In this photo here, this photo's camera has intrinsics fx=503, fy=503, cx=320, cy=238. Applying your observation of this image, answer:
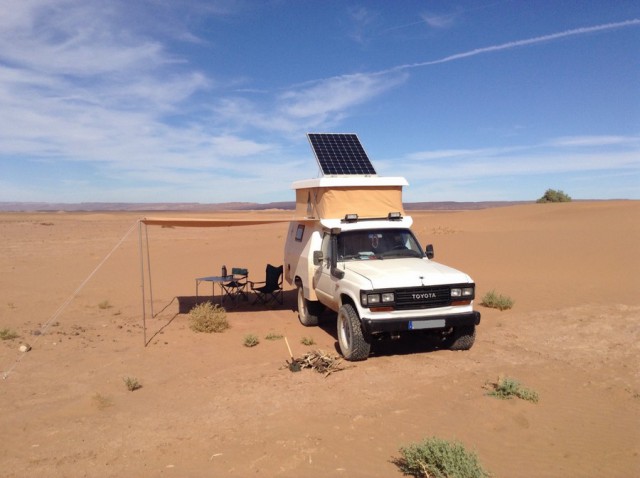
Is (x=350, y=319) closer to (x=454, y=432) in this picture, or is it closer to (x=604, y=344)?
(x=454, y=432)

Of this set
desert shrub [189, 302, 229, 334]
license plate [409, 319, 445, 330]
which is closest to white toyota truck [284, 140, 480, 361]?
license plate [409, 319, 445, 330]

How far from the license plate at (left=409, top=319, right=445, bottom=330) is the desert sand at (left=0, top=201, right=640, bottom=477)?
24.3 inches

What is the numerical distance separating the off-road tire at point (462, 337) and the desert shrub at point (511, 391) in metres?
1.67

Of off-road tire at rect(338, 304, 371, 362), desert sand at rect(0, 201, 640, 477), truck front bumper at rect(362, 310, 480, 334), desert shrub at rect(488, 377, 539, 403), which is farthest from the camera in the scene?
off-road tire at rect(338, 304, 371, 362)

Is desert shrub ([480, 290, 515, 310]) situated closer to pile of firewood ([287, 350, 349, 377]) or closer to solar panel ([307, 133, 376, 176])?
solar panel ([307, 133, 376, 176])

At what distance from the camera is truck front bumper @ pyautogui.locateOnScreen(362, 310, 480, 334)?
711 centimetres

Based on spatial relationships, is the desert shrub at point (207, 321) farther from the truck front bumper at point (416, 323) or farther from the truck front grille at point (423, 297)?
the truck front grille at point (423, 297)

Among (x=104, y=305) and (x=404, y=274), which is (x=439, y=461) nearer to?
(x=404, y=274)

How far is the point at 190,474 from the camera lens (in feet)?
14.9

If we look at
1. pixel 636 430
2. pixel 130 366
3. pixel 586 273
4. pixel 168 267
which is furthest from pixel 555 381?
pixel 168 267

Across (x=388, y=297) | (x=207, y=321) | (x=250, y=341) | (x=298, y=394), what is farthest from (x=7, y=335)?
(x=388, y=297)

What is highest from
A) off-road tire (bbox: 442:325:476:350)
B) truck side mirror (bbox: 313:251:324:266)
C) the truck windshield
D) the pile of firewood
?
the truck windshield

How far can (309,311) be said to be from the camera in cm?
1009

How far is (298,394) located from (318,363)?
0.95 meters
